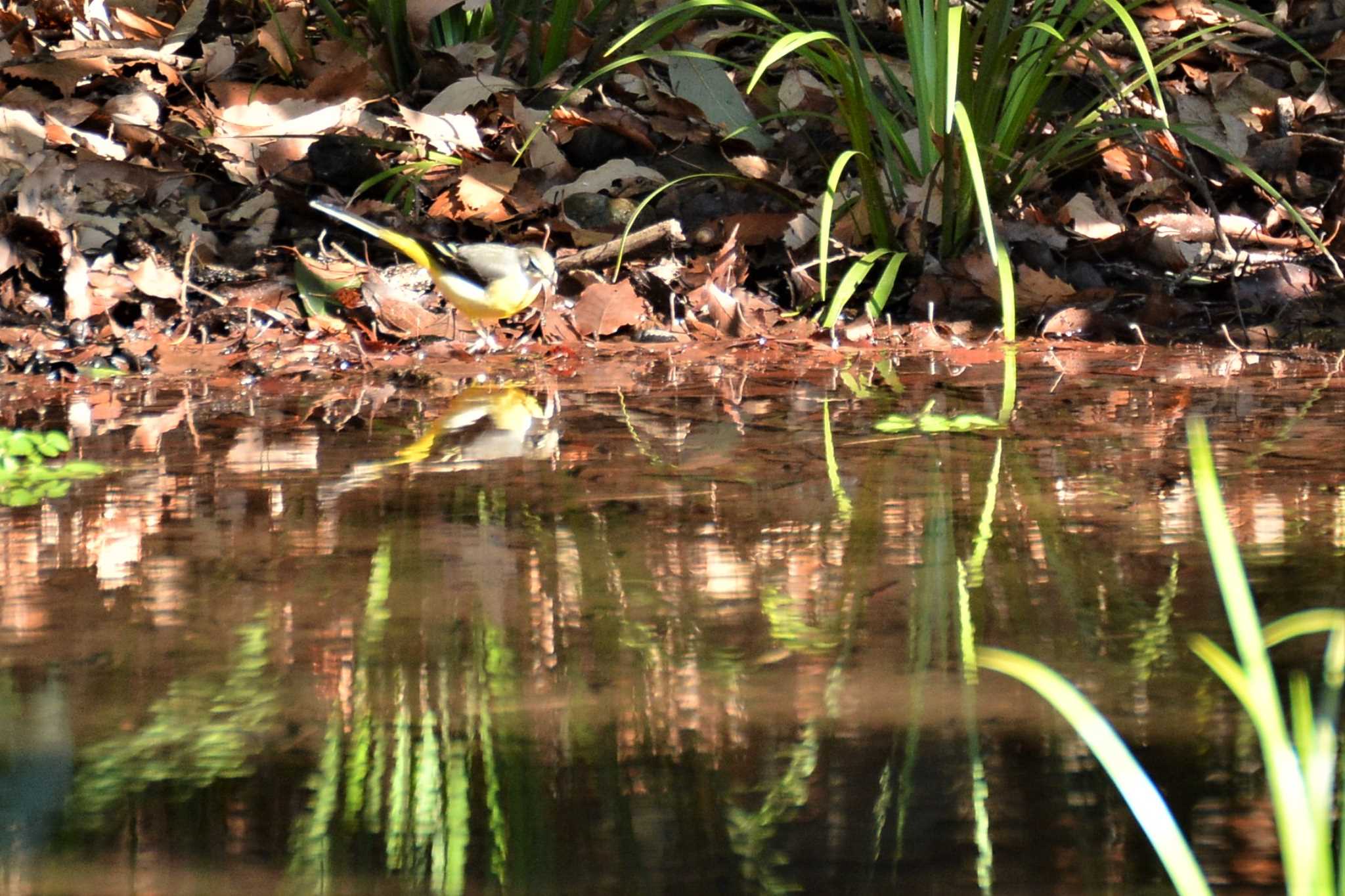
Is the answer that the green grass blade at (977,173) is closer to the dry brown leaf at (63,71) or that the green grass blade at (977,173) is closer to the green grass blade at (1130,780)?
the green grass blade at (1130,780)

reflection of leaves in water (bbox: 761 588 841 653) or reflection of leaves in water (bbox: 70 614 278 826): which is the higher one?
reflection of leaves in water (bbox: 761 588 841 653)

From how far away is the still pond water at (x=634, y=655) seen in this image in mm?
1046

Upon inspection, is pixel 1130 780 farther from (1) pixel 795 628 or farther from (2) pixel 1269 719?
(1) pixel 795 628

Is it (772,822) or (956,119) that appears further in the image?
(956,119)

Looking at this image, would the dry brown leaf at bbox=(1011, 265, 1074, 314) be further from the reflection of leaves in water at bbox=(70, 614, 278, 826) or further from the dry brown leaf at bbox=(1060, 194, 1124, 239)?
the reflection of leaves in water at bbox=(70, 614, 278, 826)

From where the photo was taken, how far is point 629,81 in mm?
5031

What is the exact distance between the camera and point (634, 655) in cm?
141

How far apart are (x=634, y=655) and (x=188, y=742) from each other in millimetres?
418

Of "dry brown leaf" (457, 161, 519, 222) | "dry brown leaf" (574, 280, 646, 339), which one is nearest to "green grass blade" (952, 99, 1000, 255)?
"dry brown leaf" (574, 280, 646, 339)

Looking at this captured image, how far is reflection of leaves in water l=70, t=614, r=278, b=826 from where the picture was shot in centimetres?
114

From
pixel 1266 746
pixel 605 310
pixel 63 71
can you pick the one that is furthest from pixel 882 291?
pixel 1266 746

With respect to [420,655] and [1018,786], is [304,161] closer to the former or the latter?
[420,655]

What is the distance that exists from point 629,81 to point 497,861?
430 centimetres

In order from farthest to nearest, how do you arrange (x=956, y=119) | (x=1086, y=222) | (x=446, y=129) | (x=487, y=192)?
(x=446, y=129) < (x=487, y=192) < (x=1086, y=222) < (x=956, y=119)
